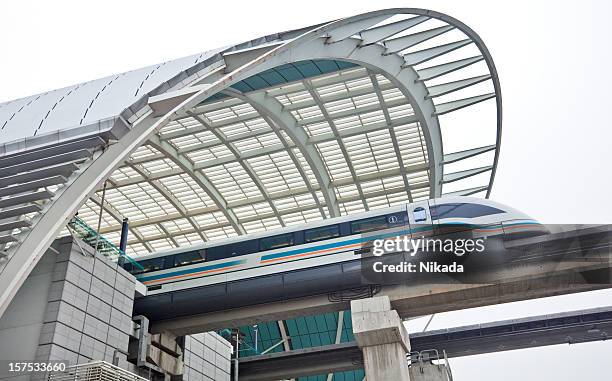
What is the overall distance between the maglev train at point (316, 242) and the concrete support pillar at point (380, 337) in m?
1.76

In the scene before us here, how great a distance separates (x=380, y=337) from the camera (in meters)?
20.0

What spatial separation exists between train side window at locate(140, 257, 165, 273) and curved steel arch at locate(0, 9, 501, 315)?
5.72 meters

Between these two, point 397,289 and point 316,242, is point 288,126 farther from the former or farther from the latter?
point 397,289

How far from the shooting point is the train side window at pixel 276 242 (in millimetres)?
22156

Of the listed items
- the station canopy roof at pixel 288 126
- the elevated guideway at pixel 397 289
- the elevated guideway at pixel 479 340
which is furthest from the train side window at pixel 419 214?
the station canopy roof at pixel 288 126

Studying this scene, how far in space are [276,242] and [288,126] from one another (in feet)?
38.9

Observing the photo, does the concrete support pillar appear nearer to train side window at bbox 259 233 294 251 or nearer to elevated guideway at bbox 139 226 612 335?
elevated guideway at bbox 139 226 612 335

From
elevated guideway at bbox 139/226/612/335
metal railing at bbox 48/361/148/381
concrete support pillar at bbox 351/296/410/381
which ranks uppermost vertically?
elevated guideway at bbox 139/226/612/335

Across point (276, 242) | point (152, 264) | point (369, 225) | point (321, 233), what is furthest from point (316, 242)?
point (152, 264)

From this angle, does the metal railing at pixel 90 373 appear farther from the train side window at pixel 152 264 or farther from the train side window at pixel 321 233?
the train side window at pixel 321 233

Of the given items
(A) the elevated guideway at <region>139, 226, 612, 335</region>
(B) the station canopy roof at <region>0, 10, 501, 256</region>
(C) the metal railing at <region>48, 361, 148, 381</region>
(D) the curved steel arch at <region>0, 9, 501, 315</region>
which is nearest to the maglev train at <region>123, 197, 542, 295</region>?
(A) the elevated guideway at <region>139, 226, 612, 335</region>

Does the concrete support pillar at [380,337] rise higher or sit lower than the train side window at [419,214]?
lower

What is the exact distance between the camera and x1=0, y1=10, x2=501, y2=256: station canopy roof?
21.8 m

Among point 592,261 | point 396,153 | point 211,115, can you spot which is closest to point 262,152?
point 211,115
